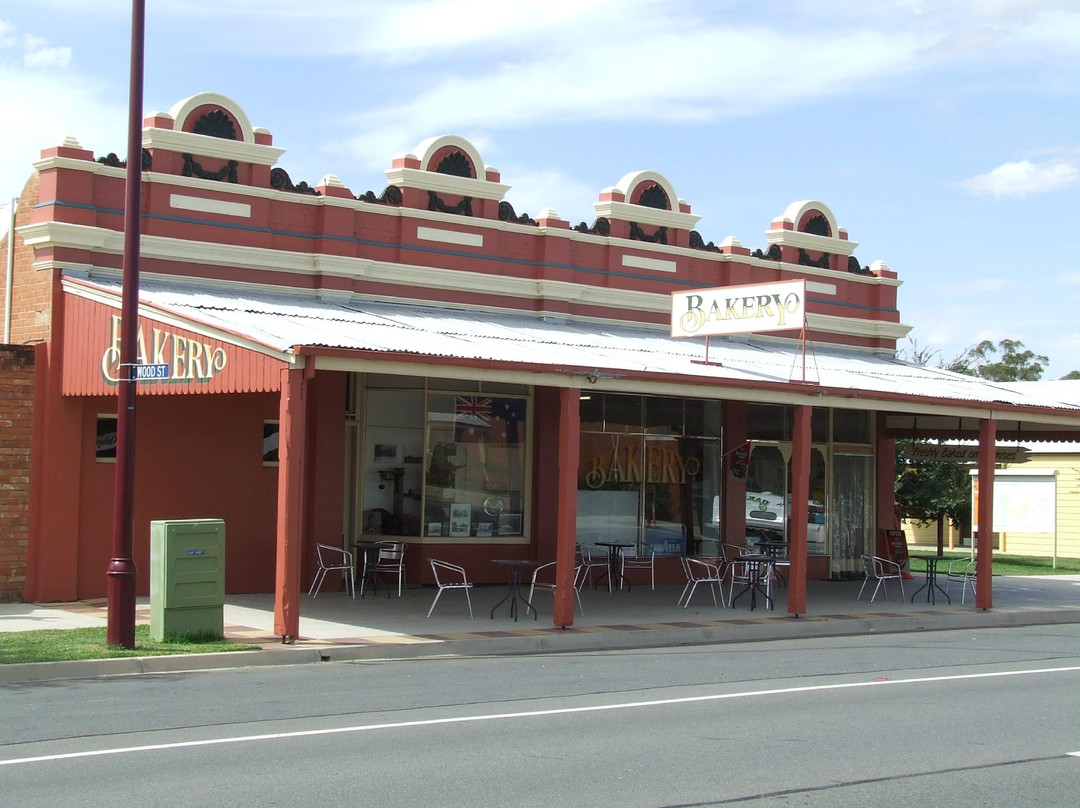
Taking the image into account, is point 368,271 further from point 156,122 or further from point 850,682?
point 850,682

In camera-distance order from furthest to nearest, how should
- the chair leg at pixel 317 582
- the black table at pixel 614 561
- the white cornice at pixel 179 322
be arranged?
the black table at pixel 614 561 < the chair leg at pixel 317 582 < the white cornice at pixel 179 322

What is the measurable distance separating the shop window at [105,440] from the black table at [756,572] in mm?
8106

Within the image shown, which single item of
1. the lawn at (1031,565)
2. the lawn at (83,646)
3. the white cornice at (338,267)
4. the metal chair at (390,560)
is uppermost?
the white cornice at (338,267)

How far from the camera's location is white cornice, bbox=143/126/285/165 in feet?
54.6

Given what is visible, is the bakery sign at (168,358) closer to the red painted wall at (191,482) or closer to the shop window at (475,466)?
the red painted wall at (191,482)

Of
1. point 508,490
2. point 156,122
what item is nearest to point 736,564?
point 508,490

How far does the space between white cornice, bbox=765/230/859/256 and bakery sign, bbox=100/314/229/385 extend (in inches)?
493

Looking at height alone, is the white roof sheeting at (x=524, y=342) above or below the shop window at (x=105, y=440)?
above

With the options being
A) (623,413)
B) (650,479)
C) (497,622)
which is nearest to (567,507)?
(497,622)

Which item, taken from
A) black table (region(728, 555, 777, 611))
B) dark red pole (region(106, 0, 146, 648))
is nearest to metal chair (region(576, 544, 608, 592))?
black table (region(728, 555, 777, 611))

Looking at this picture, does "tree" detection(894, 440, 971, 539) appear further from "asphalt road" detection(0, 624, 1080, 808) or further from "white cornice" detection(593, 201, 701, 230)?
"asphalt road" detection(0, 624, 1080, 808)

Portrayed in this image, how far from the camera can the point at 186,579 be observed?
40.7 ft

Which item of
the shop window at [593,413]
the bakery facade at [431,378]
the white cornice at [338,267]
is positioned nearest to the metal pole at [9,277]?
the bakery facade at [431,378]

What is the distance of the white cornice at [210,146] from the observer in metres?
16.7
